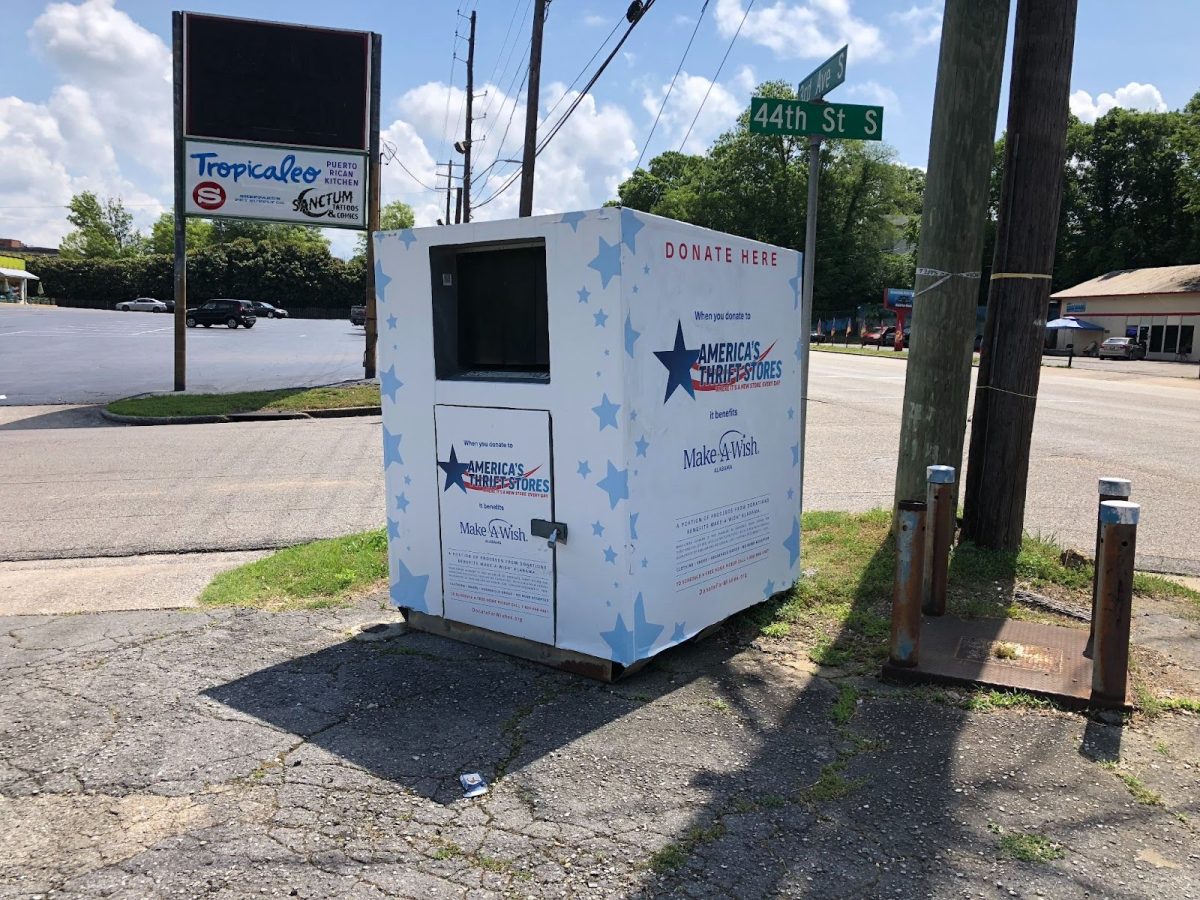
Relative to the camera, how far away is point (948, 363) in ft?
19.5

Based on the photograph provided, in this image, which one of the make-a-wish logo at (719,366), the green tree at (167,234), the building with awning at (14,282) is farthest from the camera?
the green tree at (167,234)

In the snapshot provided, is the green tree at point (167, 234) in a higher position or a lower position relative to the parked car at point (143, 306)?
higher

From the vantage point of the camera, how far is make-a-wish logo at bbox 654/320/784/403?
4.26 meters

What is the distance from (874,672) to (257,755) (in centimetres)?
281

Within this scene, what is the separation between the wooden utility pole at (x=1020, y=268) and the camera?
570cm

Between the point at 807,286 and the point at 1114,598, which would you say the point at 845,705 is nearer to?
the point at 1114,598

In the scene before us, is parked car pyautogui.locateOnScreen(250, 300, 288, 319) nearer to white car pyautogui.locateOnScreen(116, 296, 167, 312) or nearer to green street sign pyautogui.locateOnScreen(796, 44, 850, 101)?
white car pyautogui.locateOnScreen(116, 296, 167, 312)

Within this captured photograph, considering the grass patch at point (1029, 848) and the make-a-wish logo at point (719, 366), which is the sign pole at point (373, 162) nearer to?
the make-a-wish logo at point (719, 366)

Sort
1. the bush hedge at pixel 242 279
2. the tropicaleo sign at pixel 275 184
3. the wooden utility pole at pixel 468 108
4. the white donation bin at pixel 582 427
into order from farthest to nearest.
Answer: the bush hedge at pixel 242 279, the wooden utility pole at pixel 468 108, the tropicaleo sign at pixel 275 184, the white donation bin at pixel 582 427

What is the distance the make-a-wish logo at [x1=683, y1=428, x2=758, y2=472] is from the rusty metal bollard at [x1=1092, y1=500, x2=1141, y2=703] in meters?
1.70

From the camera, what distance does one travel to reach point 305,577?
6.09 meters

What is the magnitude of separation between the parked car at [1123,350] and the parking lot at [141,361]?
37232 millimetres

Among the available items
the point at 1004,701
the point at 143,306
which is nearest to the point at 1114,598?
the point at 1004,701

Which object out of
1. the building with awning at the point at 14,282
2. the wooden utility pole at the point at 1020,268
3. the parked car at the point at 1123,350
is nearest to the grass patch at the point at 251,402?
the wooden utility pole at the point at 1020,268
